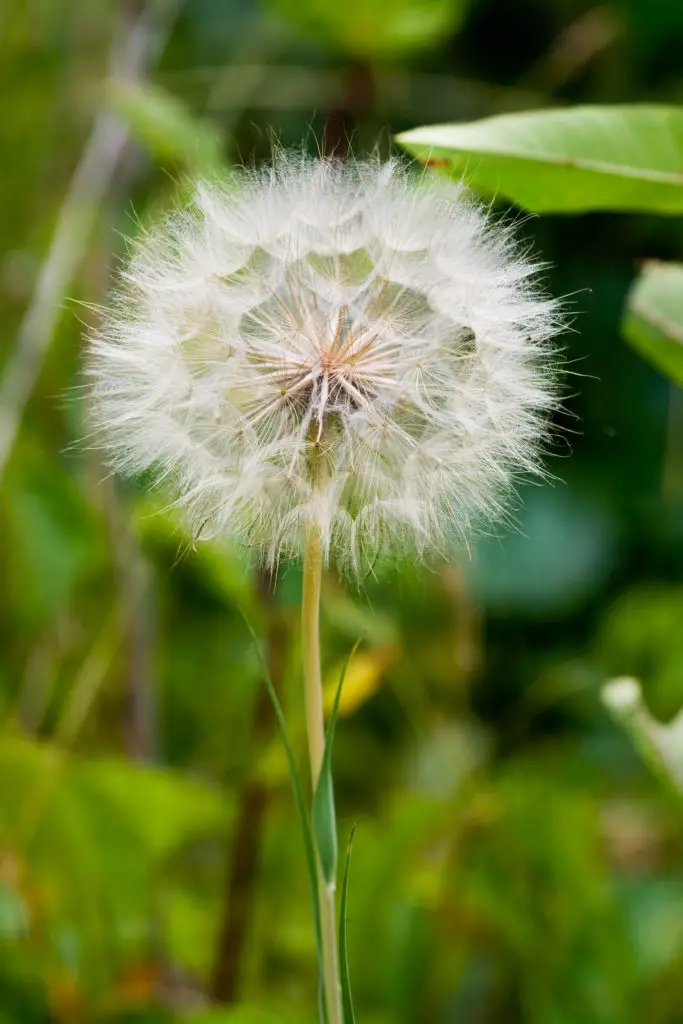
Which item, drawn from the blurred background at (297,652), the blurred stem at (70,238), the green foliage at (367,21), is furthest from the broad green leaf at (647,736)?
the green foliage at (367,21)

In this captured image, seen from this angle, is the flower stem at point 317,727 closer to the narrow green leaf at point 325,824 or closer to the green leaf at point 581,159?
the narrow green leaf at point 325,824

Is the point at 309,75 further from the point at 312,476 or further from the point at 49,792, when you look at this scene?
the point at 312,476

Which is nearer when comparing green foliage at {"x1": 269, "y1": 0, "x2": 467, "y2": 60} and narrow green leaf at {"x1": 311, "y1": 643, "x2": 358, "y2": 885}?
narrow green leaf at {"x1": 311, "y1": 643, "x2": 358, "y2": 885}

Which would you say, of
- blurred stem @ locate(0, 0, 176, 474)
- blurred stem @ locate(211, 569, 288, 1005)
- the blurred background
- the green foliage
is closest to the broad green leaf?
the blurred background

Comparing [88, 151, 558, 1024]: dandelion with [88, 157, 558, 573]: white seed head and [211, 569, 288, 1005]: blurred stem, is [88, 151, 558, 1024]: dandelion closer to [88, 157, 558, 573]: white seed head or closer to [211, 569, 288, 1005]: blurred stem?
[88, 157, 558, 573]: white seed head

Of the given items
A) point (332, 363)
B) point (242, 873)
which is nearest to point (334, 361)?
point (332, 363)

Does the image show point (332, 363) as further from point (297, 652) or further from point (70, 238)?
point (70, 238)
